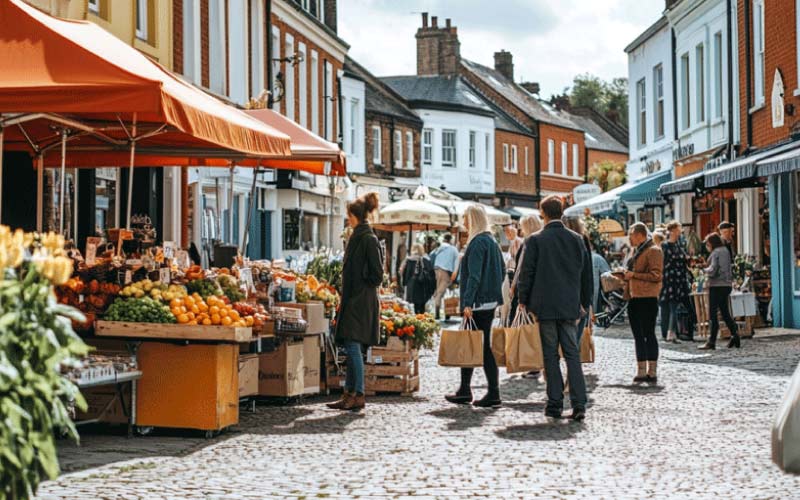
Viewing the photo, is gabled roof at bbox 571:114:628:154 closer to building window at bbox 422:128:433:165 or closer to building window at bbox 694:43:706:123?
building window at bbox 422:128:433:165

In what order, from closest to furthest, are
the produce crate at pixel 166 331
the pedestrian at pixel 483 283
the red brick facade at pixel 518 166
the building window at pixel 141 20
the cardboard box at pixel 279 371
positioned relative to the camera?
the produce crate at pixel 166 331 < the pedestrian at pixel 483 283 < the cardboard box at pixel 279 371 < the building window at pixel 141 20 < the red brick facade at pixel 518 166

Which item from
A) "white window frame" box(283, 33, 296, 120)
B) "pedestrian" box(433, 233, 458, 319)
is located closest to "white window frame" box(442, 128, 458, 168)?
"white window frame" box(283, 33, 296, 120)

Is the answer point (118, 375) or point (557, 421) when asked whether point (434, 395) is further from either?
point (118, 375)

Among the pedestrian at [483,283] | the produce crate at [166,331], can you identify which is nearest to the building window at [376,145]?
the pedestrian at [483,283]

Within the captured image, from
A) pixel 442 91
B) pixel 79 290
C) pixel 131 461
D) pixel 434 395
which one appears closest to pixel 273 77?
pixel 434 395

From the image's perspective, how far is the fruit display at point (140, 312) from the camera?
394 inches

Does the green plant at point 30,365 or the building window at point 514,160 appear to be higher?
the building window at point 514,160

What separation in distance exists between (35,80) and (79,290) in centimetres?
205

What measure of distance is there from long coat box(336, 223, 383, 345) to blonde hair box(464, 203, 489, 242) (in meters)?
0.98

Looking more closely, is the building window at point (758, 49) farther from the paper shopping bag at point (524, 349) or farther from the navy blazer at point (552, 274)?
the navy blazer at point (552, 274)

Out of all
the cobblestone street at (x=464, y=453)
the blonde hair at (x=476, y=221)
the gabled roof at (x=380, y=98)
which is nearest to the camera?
the cobblestone street at (x=464, y=453)

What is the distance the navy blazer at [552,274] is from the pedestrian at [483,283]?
793 mm

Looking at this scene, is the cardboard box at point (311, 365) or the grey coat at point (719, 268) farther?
the grey coat at point (719, 268)

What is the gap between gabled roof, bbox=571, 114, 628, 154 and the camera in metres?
69.8
